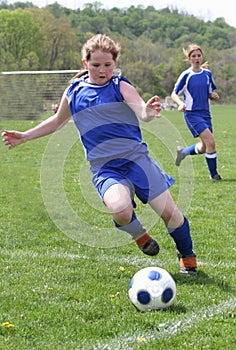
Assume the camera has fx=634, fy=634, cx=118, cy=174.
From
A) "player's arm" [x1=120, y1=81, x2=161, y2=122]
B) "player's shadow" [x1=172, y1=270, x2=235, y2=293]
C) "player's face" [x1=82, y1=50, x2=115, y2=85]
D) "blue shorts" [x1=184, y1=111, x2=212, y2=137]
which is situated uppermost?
"player's face" [x1=82, y1=50, x2=115, y2=85]

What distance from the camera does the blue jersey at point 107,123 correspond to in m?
4.84

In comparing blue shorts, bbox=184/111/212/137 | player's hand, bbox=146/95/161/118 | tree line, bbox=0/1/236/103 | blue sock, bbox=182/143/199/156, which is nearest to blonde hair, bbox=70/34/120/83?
player's hand, bbox=146/95/161/118

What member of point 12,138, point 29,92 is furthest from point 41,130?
point 29,92

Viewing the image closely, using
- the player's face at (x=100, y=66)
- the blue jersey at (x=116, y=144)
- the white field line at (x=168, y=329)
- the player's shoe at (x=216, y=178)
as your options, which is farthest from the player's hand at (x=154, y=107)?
the player's shoe at (x=216, y=178)

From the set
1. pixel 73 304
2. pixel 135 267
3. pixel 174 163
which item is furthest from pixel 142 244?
pixel 174 163

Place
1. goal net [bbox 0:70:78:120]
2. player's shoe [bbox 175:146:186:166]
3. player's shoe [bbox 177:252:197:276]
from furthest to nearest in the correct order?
1. goal net [bbox 0:70:78:120]
2. player's shoe [bbox 175:146:186:166]
3. player's shoe [bbox 177:252:197:276]

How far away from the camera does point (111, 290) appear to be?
14.9 ft

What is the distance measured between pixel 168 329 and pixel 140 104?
1.66m

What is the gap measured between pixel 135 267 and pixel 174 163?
709 cm

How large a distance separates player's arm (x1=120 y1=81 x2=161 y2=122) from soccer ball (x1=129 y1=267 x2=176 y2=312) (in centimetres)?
114

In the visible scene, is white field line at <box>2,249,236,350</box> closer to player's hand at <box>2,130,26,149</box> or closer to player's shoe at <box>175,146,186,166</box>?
player's hand at <box>2,130,26,149</box>

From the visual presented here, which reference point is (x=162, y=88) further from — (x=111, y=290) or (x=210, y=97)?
(x=111, y=290)

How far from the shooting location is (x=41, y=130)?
5.30 meters

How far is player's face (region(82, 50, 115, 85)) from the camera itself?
481 centimetres
